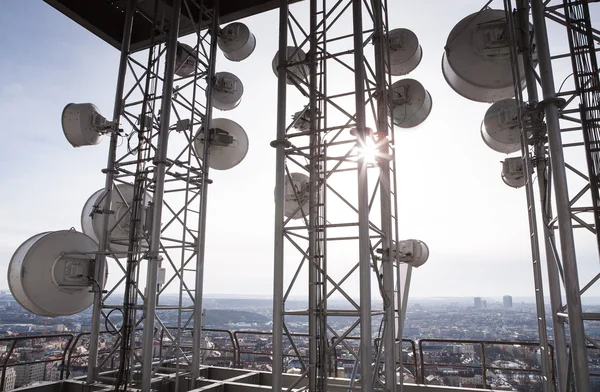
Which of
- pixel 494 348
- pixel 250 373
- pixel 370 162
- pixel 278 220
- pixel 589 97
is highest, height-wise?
pixel 589 97

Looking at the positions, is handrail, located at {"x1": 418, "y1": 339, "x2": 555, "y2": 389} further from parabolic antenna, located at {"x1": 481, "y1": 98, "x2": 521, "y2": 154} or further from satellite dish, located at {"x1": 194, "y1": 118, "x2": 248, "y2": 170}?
satellite dish, located at {"x1": 194, "y1": 118, "x2": 248, "y2": 170}

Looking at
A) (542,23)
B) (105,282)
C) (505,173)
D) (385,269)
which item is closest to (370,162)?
(385,269)

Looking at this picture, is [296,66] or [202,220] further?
[202,220]

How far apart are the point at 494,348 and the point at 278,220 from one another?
592cm

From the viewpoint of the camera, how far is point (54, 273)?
957 centimetres

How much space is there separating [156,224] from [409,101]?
6.78 meters

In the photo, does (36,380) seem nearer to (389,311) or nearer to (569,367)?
(389,311)

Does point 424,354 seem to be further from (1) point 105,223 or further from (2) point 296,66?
(1) point 105,223

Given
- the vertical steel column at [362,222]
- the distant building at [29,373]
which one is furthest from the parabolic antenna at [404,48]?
the distant building at [29,373]

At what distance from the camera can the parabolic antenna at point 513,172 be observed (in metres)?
10.2

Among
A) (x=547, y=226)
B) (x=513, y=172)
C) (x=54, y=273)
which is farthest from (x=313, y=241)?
(x=54, y=273)

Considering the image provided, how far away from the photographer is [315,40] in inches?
333

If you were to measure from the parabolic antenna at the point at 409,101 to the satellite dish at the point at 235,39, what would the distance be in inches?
196

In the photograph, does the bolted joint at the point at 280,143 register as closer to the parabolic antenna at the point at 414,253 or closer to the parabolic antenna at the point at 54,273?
the parabolic antenna at the point at 414,253
